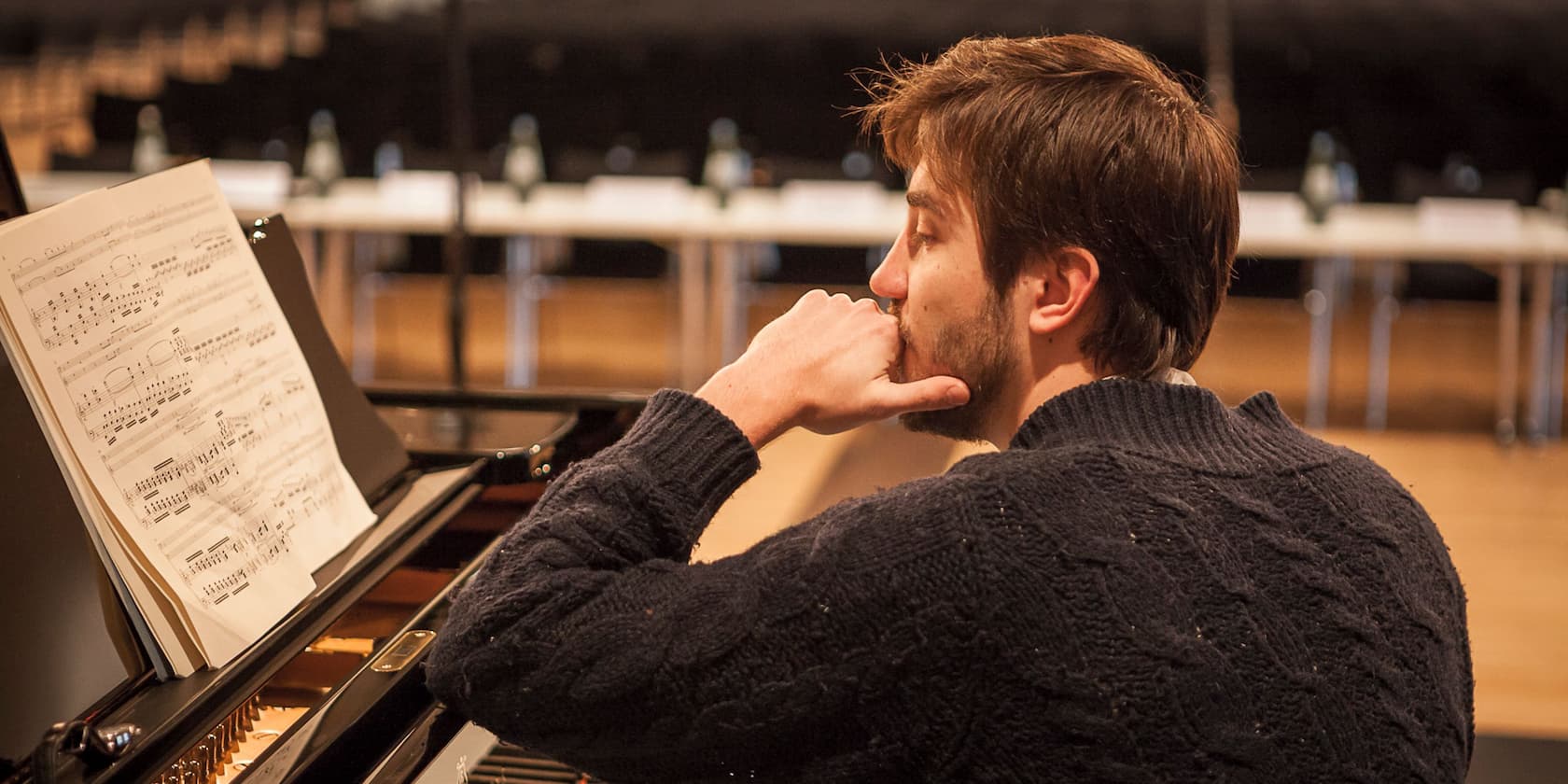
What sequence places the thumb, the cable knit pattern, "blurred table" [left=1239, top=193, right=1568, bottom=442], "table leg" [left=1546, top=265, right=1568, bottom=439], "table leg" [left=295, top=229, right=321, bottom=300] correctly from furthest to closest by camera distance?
1. "table leg" [left=295, top=229, right=321, bottom=300]
2. "table leg" [left=1546, top=265, right=1568, bottom=439]
3. "blurred table" [left=1239, top=193, right=1568, bottom=442]
4. the thumb
5. the cable knit pattern

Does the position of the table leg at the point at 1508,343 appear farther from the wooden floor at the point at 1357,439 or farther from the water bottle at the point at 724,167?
the water bottle at the point at 724,167

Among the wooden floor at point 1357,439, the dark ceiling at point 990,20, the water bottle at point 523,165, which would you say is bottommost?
the wooden floor at point 1357,439

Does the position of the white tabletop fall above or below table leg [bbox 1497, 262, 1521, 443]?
above

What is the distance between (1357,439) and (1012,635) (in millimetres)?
4336

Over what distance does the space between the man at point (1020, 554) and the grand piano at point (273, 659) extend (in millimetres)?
132

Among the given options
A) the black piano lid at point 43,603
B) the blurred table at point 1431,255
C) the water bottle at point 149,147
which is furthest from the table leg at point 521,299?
the black piano lid at point 43,603

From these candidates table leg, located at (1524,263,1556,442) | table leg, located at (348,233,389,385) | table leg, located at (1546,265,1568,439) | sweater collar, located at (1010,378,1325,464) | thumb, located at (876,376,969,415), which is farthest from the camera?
table leg, located at (348,233,389,385)

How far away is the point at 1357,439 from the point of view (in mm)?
4902

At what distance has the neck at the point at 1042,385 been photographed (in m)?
1.14

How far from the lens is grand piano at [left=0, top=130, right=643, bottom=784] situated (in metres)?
1.03

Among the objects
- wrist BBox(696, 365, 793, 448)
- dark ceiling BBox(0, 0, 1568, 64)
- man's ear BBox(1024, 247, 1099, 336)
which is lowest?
wrist BBox(696, 365, 793, 448)

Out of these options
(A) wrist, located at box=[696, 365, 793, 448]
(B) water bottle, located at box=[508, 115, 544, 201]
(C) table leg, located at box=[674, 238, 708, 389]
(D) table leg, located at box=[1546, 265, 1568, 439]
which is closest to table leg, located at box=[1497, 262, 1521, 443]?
(D) table leg, located at box=[1546, 265, 1568, 439]

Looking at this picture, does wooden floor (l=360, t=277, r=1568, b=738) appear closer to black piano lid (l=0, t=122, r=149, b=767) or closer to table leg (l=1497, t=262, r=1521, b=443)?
table leg (l=1497, t=262, r=1521, b=443)

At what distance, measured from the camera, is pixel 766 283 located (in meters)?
5.30
